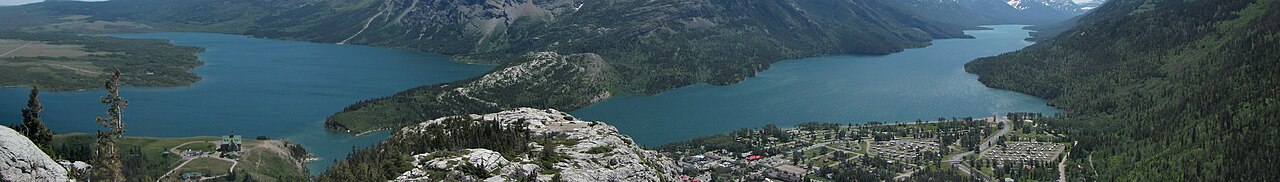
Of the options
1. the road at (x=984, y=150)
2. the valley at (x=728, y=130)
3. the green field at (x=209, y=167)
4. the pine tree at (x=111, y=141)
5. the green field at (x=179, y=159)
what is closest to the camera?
the pine tree at (x=111, y=141)

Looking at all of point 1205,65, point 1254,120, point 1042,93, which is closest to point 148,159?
point 1254,120

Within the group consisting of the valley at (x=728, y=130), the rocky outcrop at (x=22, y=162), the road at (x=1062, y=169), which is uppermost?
the rocky outcrop at (x=22, y=162)

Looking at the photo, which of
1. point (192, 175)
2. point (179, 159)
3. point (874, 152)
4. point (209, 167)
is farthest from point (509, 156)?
point (874, 152)

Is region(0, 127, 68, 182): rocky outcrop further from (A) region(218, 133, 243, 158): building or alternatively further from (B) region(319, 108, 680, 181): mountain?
(A) region(218, 133, 243, 158): building

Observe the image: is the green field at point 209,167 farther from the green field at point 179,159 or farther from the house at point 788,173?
the house at point 788,173

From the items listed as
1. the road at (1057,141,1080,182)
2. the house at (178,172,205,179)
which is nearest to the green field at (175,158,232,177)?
the house at (178,172,205,179)

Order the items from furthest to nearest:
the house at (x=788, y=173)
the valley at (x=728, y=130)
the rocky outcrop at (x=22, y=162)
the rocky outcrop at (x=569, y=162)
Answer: the house at (x=788, y=173), the valley at (x=728, y=130), the rocky outcrop at (x=569, y=162), the rocky outcrop at (x=22, y=162)

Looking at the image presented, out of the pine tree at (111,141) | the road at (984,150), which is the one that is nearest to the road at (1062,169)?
the road at (984,150)
